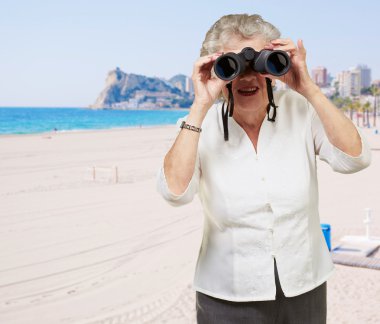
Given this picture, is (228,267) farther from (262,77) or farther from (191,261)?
(191,261)

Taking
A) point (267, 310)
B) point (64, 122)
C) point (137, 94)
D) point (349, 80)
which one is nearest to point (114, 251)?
point (267, 310)

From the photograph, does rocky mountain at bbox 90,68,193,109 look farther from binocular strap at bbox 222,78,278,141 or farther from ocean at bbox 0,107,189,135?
binocular strap at bbox 222,78,278,141

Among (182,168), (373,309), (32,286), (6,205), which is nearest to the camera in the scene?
(182,168)

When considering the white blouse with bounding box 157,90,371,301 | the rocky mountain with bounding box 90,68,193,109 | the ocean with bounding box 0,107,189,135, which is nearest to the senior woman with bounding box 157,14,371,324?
the white blouse with bounding box 157,90,371,301

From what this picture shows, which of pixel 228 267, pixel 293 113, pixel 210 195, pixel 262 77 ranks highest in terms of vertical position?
pixel 262 77

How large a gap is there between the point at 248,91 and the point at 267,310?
2.26ft

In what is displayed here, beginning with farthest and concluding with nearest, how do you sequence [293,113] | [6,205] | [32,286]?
1. [6,205]
2. [32,286]
3. [293,113]

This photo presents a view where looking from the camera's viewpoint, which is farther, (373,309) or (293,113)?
(373,309)

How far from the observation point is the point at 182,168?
4.98 ft

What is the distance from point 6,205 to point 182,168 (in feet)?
28.4

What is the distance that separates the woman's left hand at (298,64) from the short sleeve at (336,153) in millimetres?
91

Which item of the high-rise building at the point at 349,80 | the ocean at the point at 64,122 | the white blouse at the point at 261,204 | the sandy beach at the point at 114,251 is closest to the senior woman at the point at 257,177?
the white blouse at the point at 261,204

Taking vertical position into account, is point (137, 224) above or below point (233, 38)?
below

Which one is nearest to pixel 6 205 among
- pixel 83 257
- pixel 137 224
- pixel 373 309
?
pixel 137 224
